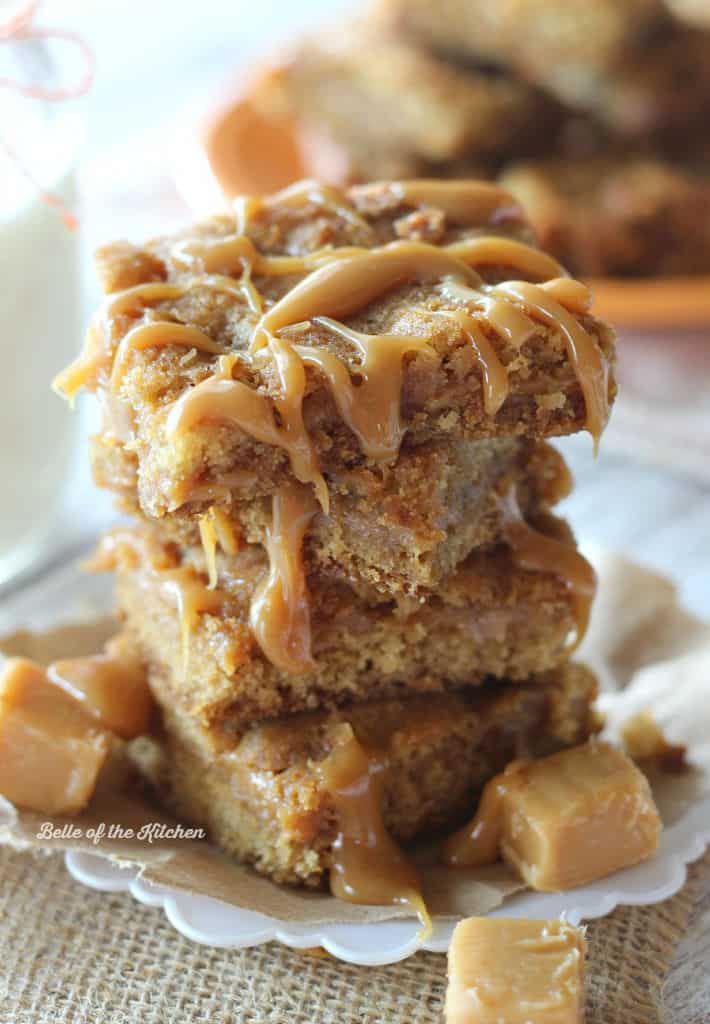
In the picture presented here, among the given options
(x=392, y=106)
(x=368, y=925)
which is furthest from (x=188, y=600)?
(x=392, y=106)

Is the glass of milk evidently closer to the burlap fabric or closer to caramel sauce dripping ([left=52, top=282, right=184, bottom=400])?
caramel sauce dripping ([left=52, top=282, right=184, bottom=400])

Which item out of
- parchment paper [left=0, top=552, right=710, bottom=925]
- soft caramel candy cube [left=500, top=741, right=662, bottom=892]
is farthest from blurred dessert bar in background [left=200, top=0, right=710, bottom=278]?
soft caramel candy cube [left=500, top=741, right=662, bottom=892]

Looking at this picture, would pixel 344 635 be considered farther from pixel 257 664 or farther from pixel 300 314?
pixel 300 314

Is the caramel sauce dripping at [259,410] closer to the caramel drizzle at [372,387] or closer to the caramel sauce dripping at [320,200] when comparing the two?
the caramel drizzle at [372,387]

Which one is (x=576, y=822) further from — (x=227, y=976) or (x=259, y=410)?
(x=259, y=410)

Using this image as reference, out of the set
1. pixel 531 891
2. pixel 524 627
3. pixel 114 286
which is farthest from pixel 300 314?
pixel 531 891

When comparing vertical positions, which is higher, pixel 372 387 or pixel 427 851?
pixel 372 387
